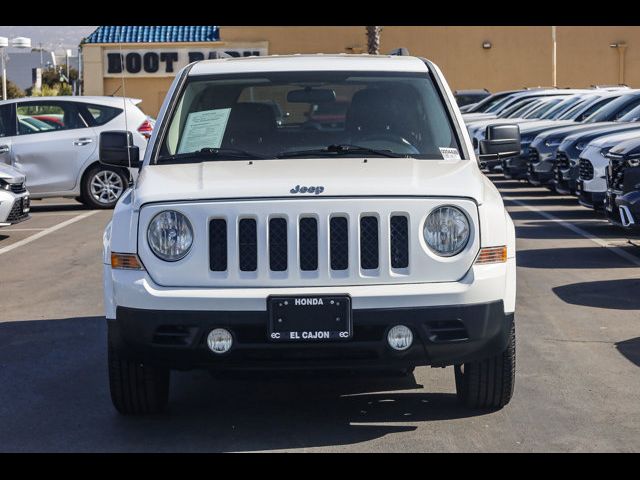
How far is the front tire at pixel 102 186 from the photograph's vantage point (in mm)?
18641

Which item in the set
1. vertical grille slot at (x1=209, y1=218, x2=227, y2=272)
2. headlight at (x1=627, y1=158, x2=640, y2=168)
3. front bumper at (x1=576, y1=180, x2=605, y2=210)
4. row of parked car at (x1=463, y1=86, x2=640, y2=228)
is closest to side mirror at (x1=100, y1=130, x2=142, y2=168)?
vertical grille slot at (x1=209, y1=218, x2=227, y2=272)

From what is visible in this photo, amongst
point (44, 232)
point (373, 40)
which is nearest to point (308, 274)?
point (44, 232)

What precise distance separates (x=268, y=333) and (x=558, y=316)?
4041mm

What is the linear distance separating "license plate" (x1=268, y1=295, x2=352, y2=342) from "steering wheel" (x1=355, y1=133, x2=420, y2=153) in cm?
145

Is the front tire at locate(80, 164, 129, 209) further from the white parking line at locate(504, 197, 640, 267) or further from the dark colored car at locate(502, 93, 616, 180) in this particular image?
the dark colored car at locate(502, 93, 616, 180)

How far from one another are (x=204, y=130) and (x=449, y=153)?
4.44 feet

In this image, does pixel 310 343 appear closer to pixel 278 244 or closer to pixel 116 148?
pixel 278 244

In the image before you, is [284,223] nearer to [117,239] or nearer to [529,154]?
[117,239]

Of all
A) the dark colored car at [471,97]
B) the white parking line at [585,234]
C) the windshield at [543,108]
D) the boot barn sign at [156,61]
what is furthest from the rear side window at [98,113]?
the boot barn sign at [156,61]

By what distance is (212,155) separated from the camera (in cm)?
670

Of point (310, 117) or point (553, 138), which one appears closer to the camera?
→ point (310, 117)

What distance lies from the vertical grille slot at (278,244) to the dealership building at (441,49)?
144ft

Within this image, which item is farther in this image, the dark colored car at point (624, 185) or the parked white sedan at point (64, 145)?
the parked white sedan at point (64, 145)

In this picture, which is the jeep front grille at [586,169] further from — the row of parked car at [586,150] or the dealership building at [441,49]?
the dealership building at [441,49]
